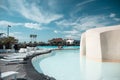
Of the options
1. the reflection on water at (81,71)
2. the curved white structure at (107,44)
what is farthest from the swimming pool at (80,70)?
the curved white structure at (107,44)

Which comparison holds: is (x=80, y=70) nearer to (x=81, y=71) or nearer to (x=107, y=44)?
(x=81, y=71)

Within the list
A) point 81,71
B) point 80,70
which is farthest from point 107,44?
point 81,71

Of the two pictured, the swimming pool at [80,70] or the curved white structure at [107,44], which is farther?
the curved white structure at [107,44]

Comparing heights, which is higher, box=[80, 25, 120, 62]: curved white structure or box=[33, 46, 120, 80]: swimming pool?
box=[80, 25, 120, 62]: curved white structure

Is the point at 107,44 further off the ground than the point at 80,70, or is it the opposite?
the point at 107,44

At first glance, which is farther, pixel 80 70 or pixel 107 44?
pixel 107 44

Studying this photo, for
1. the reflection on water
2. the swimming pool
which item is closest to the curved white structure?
the swimming pool

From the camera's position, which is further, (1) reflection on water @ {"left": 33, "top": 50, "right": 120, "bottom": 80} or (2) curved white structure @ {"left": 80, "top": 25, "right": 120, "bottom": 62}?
(2) curved white structure @ {"left": 80, "top": 25, "right": 120, "bottom": 62}

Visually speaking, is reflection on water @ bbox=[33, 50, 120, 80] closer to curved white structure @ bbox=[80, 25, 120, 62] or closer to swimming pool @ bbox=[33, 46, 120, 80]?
swimming pool @ bbox=[33, 46, 120, 80]

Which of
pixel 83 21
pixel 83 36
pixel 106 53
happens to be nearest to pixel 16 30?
pixel 83 21

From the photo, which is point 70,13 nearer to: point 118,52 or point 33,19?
point 33,19

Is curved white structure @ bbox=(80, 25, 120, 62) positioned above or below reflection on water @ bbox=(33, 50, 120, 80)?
above

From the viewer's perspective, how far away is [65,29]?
3.71 meters

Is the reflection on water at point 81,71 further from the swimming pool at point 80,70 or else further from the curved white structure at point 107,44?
the curved white structure at point 107,44
